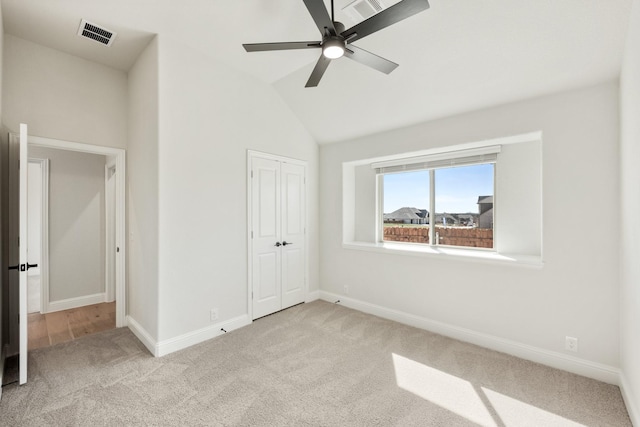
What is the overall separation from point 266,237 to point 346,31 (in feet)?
8.64

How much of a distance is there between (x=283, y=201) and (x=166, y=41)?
2215mm

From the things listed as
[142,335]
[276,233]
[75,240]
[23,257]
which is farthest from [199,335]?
[75,240]

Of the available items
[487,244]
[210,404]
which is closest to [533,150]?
[487,244]

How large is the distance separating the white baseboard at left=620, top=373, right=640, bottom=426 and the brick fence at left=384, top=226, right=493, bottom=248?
161 cm

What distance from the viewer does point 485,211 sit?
360 centimetres

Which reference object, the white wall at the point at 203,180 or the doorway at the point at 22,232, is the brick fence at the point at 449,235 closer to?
the white wall at the point at 203,180

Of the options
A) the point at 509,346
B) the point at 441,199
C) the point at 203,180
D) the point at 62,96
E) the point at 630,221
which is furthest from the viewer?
the point at 441,199

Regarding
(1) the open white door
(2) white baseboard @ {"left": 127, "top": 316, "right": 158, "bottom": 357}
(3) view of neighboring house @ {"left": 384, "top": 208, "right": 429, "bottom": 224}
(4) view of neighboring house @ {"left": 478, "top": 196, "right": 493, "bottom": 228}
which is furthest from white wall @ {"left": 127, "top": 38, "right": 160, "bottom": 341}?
(4) view of neighboring house @ {"left": 478, "top": 196, "right": 493, "bottom": 228}

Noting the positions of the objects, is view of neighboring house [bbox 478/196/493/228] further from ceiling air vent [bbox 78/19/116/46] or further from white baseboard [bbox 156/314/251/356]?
ceiling air vent [bbox 78/19/116/46]

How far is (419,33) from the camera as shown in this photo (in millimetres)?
2490

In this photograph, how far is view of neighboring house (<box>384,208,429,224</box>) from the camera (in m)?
4.13

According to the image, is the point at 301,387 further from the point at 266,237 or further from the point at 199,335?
the point at 266,237

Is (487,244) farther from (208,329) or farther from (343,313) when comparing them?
Answer: (208,329)

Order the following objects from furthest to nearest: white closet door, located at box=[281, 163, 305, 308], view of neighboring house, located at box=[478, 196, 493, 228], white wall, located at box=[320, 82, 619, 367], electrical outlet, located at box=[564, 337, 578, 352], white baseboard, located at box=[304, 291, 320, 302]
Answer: white baseboard, located at box=[304, 291, 320, 302] < white closet door, located at box=[281, 163, 305, 308] < view of neighboring house, located at box=[478, 196, 493, 228] < electrical outlet, located at box=[564, 337, 578, 352] < white wall, located at box=[320, 82, 619, 367]
